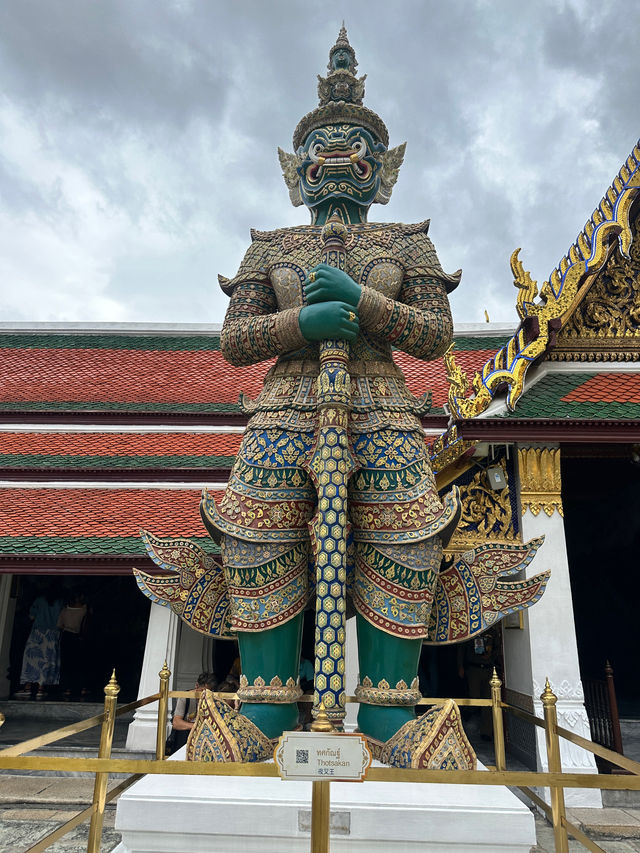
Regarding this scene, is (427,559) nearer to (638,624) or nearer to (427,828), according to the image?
(427,828)

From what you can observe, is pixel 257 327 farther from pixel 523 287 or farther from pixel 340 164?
pixel 523 287

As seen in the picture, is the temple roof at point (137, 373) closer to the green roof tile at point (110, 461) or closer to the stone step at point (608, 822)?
the green roof tile at point (110, 461)

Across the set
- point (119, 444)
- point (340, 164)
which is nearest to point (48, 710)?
point (119, 444)

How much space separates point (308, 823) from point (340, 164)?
3.27 metres

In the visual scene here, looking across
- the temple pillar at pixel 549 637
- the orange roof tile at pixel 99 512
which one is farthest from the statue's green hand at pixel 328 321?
the orange roof tile at pixel 99 512

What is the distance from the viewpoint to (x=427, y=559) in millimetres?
2861

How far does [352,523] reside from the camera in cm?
303

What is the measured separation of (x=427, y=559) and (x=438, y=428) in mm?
4989

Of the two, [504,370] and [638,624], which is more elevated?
[504,370]

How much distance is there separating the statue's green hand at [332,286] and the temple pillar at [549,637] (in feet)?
10.1

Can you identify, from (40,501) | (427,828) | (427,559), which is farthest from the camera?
(40,501)

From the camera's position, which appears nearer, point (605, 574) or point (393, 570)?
point (393, 570)

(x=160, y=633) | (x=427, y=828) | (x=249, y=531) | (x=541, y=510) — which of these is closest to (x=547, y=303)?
(x=541, y=510)

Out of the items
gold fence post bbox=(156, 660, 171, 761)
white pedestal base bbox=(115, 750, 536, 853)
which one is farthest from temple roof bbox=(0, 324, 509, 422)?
white pedestal base bbox=(115, 750, 536, 853)
